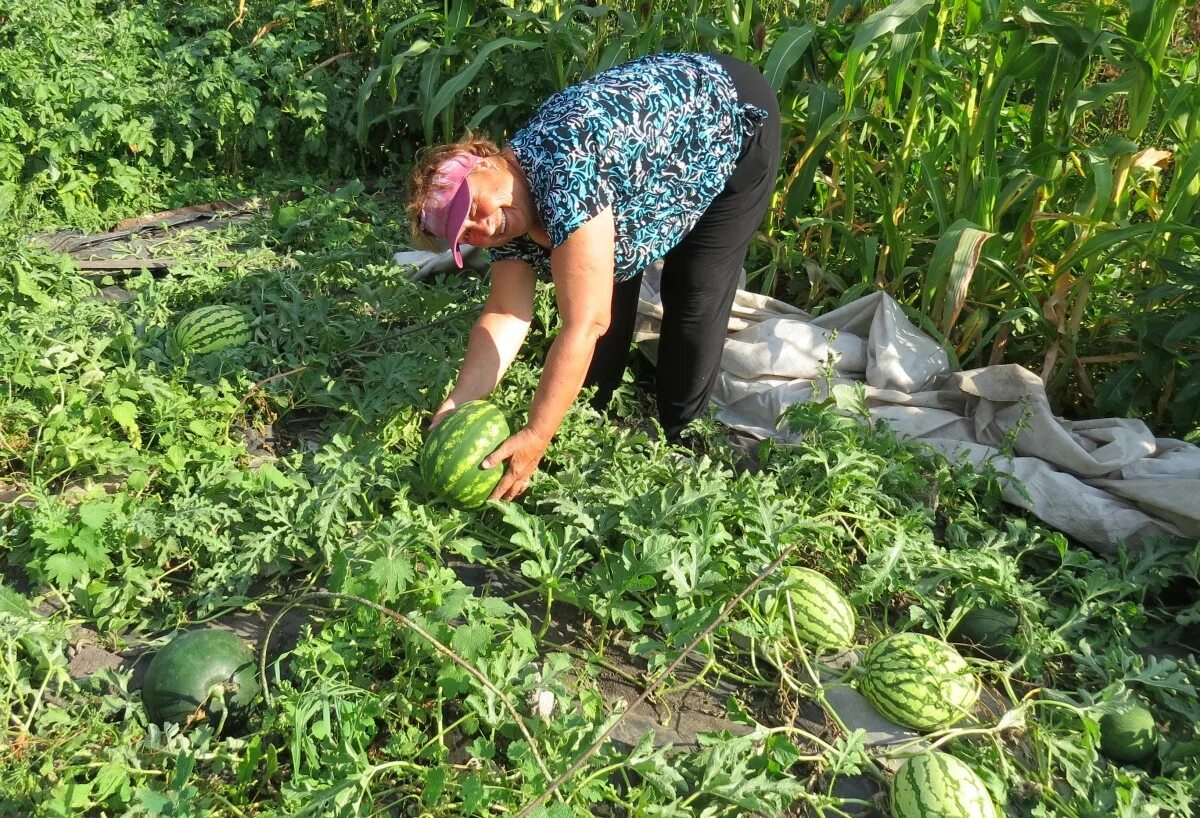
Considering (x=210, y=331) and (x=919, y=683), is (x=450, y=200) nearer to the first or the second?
(x=210, y=331)

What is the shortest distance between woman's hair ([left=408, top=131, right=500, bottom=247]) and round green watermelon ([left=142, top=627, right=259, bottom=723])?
4.57ft

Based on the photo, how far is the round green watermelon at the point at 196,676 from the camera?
8.03 ft

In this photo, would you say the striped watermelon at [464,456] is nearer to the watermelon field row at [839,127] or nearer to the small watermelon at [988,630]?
the small watermelon at [988,630]

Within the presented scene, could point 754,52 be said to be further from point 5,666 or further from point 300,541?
point 5,666

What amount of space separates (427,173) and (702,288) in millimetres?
1296

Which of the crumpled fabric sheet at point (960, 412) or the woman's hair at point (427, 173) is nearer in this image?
the woman's hair at point (427, 173)

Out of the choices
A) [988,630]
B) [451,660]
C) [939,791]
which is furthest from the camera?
[988,630]

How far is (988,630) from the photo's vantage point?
2982 mm

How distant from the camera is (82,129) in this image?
5.45 meters

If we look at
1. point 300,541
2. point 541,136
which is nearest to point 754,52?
point 541,136

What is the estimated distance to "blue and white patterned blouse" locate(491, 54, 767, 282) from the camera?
8.98ft

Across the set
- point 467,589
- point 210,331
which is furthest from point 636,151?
point 210,331

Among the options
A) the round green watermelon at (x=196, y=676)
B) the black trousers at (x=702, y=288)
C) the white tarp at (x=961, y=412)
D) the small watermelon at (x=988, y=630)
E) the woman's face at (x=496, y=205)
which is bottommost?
the small watermelon at (x=988, y=630)

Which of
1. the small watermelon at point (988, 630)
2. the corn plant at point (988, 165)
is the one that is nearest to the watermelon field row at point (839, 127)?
the corn plant at point (988, 165)
